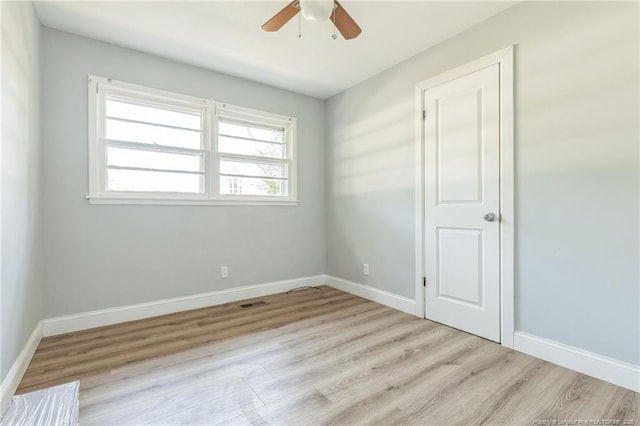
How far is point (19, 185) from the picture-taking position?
1.78 metres

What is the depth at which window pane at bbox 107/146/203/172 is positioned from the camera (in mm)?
2686

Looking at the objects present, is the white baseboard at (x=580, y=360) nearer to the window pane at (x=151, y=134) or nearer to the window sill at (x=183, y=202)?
the window sill at (x=183, y=202)

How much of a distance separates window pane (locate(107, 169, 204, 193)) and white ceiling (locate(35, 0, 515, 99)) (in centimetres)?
118

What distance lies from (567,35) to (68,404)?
3.68 metres

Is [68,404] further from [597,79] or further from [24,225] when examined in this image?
[597,79]

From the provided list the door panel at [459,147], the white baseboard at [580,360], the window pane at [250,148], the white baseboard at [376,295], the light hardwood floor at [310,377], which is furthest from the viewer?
the window pane at [250,148]

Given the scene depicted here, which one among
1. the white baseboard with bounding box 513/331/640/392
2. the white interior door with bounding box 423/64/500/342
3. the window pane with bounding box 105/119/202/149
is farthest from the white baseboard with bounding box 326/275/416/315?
the window pane with bounding box 105/119/202/149

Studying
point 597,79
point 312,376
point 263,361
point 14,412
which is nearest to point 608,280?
point 597,79

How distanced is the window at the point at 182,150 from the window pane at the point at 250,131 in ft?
0.04

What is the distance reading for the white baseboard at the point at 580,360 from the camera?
1661mm

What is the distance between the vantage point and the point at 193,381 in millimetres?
1744

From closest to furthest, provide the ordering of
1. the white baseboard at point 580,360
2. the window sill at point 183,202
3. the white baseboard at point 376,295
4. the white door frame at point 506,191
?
the white baseboard at point 580,360 < the white door frame at point 506,191 < the window sill at point 183,202 < the white baseboard at point 376,295

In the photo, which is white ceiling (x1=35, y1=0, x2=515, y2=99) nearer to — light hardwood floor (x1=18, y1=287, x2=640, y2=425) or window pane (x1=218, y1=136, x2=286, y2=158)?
window pane (x1=218, y1=136, x2=286, y2=158)

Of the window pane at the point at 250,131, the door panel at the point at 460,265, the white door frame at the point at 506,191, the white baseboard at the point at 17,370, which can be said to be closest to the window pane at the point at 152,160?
the window pane at the point at 250,131
